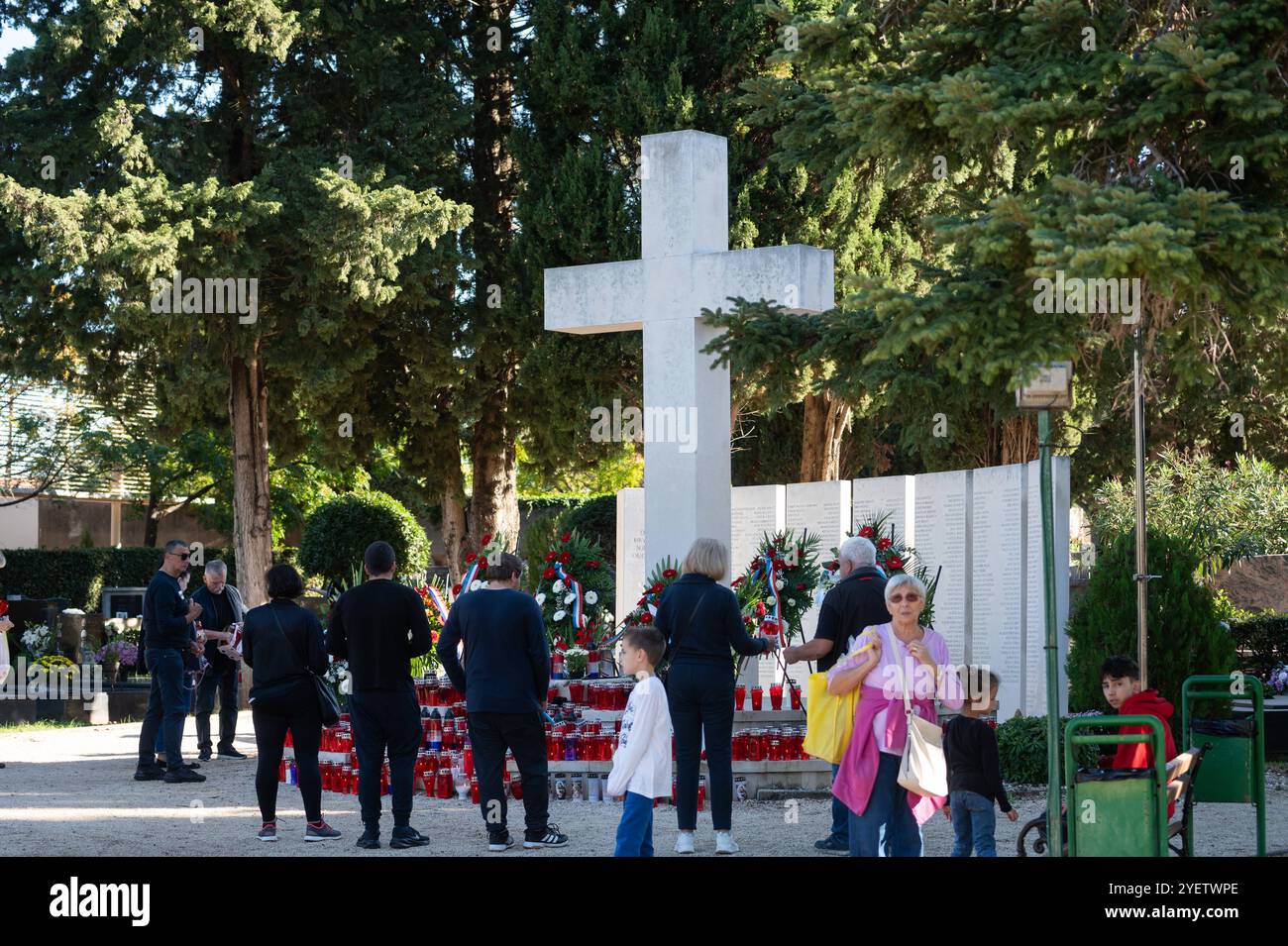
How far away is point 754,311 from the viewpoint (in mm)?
9633

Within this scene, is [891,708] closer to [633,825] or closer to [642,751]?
[642,751]

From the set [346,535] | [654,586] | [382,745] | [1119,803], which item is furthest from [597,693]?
[346,535]

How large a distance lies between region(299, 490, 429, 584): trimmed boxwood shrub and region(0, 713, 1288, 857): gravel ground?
1107cm

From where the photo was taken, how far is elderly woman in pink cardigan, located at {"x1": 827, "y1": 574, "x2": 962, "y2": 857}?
A: 7.22m

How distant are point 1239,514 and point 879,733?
55.9ft

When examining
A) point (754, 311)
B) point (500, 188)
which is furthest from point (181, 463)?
point (754, 311)

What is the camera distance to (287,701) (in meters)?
9.65

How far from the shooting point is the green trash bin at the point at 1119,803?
6.89 metres

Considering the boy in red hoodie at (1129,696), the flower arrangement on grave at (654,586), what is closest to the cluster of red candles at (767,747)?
the flower arrangement on grave at (654,586)

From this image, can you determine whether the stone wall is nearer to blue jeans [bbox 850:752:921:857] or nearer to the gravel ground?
the gravel ground

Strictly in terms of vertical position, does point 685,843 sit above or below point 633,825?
below

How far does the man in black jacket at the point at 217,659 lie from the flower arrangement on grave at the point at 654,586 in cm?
382

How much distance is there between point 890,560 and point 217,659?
5.98m

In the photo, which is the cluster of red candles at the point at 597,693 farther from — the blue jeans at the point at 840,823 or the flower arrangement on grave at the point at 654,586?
the blue jeans at the point at 840,823
